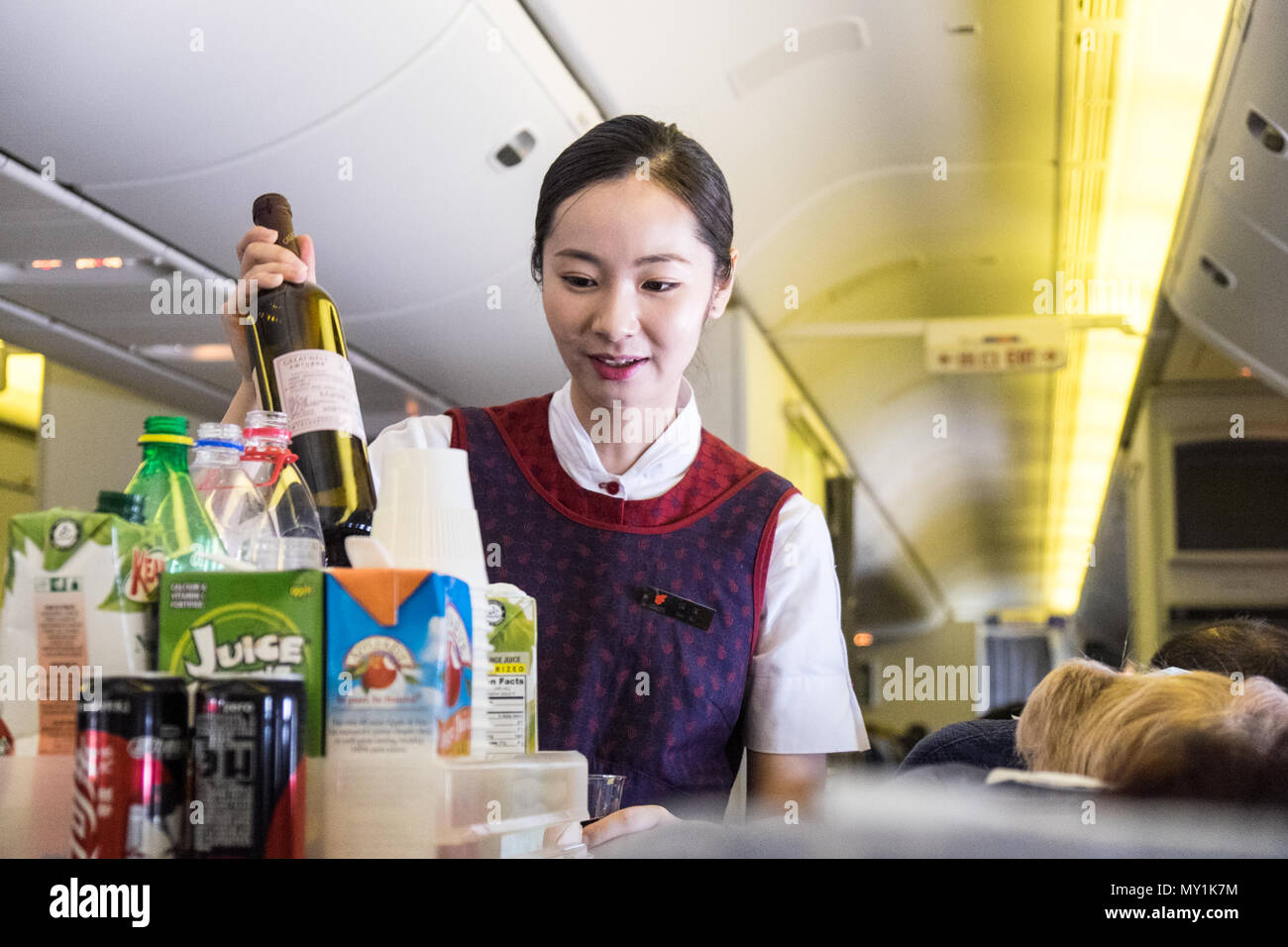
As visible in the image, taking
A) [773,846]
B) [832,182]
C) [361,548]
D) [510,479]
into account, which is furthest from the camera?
[832,182]

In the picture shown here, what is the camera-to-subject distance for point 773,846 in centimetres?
54

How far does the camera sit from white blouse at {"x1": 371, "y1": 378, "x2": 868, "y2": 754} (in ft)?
4.08

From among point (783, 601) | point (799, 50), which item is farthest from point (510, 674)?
point (799, 50)

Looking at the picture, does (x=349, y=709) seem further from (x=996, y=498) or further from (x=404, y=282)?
(x=996, y=498)

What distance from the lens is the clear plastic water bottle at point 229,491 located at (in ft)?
2.60

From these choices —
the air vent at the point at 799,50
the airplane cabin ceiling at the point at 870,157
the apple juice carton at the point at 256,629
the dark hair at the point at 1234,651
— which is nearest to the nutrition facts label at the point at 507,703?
the apple juice carton at the point at 256,629

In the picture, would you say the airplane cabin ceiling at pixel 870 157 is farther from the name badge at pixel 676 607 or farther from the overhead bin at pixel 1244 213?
the name badge at pixel 676 607

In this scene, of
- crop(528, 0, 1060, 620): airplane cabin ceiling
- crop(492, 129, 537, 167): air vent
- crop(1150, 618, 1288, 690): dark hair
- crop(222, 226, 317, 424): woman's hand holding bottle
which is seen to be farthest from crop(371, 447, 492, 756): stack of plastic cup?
crop(492, 129, 537, 167): air vent

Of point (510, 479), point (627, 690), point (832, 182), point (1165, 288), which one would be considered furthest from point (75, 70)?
point (1165, 288)

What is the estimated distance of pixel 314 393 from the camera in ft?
2.79

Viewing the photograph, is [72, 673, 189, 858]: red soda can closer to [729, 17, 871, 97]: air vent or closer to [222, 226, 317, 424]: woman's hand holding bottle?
[222, 226, 317, 424]: woman's hand holding bottle

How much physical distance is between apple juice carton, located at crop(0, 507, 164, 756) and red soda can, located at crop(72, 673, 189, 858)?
0.21 ft

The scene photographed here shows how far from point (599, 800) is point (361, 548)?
1.39ft

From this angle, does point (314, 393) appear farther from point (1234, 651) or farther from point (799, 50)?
point (799, 50)
